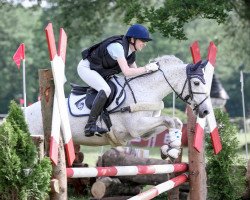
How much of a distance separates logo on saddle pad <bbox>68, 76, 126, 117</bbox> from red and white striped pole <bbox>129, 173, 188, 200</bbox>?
2.76ft

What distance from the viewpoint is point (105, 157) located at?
852 cm

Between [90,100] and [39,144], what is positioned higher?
[90,100]

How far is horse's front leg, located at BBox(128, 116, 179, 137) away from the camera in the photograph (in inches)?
242

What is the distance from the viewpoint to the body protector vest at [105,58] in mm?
6365

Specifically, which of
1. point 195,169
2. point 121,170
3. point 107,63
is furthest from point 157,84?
point 121,170

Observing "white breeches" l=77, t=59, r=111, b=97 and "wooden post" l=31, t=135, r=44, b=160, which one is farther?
"white breeches" l=77, t=59, r=111, b=97

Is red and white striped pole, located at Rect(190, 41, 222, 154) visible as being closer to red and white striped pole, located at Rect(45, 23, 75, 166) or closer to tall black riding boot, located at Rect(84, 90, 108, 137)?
tall black riding boot, located at Rect(84, 90, 108, 137)

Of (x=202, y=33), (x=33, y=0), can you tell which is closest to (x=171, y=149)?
(x=33, y=0)

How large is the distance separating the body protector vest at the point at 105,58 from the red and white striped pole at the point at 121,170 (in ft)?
3.41

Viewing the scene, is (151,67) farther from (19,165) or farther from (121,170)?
(19,165)

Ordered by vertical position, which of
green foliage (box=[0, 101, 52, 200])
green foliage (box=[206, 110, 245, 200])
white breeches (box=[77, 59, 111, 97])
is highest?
white breeches (box=[77, 59, 111, 97])

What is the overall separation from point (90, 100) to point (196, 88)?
0.98 meters

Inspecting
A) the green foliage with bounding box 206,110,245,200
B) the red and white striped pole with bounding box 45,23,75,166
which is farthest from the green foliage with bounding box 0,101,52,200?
the green foliage with bounding box 206,110,245,200

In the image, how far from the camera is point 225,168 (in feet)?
23.1
